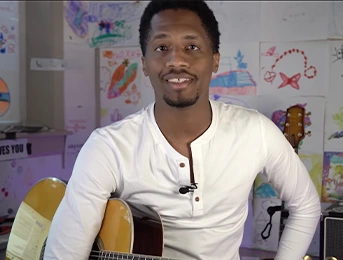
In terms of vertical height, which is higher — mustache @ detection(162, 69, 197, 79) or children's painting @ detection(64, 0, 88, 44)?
children's painting @ detection(64, 0, 88, 44)

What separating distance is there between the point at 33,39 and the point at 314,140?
4.27 ft

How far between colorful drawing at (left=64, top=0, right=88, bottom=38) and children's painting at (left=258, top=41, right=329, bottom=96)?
874mm

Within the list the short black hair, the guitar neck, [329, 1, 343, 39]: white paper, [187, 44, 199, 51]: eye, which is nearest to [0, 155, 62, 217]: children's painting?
the guitar neck

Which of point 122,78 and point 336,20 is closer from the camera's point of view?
point 336,20

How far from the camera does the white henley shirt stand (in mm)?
1246

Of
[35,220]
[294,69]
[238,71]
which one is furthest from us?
[238,71]

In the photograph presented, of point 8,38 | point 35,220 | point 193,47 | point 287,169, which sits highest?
point 8,38

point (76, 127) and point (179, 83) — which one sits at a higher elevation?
point (179, 83)

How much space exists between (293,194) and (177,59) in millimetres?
509

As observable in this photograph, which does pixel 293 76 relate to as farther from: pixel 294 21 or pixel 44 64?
pixel 44 64

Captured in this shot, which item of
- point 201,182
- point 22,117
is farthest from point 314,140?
point 22,117

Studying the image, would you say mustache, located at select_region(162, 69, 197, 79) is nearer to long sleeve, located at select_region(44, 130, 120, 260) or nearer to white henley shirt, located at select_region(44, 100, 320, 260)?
white henley shirt, located at select_region(44, 100, 320, 260)

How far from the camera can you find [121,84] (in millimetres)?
2119

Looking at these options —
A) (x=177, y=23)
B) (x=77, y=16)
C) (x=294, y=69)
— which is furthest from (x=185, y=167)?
(x=77, y=16)
